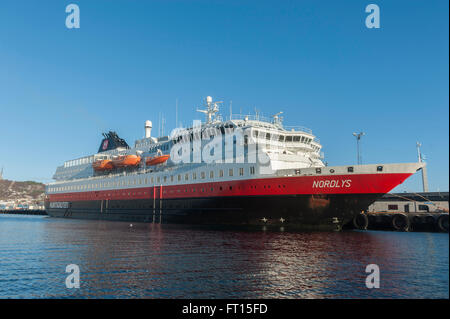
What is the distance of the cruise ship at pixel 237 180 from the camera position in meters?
25.4

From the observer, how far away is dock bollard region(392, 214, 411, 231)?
3262cm

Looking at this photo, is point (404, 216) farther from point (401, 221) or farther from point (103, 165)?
point (103, 165)

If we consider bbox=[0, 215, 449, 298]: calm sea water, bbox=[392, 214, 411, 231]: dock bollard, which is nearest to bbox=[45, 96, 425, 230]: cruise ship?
bbox=[0, 215, 449, 298]: calm sea water

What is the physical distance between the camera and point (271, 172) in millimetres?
28125

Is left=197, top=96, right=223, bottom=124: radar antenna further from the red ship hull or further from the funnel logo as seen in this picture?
the funnel logo

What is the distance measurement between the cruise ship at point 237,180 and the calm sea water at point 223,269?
5.51 metres

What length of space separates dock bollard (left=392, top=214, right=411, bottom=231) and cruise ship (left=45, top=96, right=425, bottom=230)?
32.0ft

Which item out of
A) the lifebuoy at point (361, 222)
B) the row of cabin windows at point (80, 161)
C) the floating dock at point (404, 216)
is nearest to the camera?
the floating dock at point (404, 216)

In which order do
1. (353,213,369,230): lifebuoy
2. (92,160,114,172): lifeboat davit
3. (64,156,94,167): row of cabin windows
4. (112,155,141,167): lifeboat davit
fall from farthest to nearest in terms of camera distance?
(64,156,94,167): row of cabin windows < (92,160,114,172): lifeboat davit < (112,155,141,167): lifeboat davit < (353,213,369,230): lifebuoy

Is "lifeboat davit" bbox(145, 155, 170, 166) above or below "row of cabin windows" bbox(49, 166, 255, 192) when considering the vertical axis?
above

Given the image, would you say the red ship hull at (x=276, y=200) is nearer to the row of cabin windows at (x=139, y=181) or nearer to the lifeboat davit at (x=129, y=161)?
the row of cabin windows at (x=139, y=181)

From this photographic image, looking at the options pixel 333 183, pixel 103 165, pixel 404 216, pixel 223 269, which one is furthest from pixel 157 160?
pixel 404 216

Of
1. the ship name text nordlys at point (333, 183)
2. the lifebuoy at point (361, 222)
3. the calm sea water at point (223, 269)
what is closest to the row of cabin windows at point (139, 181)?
the ship name text nordlys at point (333, 183)

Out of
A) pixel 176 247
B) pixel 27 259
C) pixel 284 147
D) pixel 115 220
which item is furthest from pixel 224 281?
pixel 115 220
